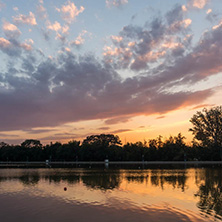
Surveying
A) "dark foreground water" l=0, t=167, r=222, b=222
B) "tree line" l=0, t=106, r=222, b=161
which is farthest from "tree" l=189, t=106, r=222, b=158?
"dark foreground water" l=0, t=167, r=222, b=222

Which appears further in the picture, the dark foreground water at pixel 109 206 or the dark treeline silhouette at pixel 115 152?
the dark treeline silhouette at pixel 115 152

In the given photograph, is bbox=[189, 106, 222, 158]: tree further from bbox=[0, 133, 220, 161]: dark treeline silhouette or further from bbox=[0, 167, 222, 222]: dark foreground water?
bbox=[0, 167, 222, 222]: dark foreground water

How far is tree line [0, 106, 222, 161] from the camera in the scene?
104700mm

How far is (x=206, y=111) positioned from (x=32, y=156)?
111m

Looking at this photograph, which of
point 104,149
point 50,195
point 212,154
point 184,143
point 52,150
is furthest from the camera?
point 52,150

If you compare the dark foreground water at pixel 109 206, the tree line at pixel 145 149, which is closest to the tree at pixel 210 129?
the tree line at pixel 145 149

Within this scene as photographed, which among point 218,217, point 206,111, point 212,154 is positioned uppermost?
point 206,111

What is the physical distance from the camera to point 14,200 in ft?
72.4

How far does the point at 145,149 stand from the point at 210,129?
4489 centimetres

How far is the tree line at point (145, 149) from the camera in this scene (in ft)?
344

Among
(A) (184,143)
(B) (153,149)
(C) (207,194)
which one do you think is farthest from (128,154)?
(C) (207,194)

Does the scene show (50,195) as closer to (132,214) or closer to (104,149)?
(132,214)

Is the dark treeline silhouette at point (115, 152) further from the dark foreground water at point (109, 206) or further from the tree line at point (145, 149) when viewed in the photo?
the dark foreground water at point (109, 206)

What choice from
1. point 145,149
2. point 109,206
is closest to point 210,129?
point 145,149
